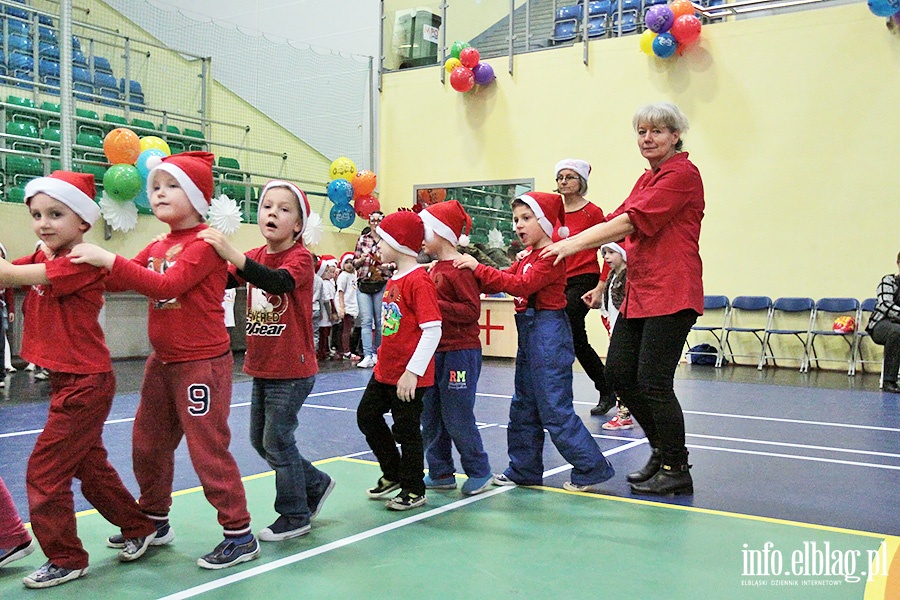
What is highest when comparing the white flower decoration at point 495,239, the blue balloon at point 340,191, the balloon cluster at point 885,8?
the balloon cluster at point 885,8

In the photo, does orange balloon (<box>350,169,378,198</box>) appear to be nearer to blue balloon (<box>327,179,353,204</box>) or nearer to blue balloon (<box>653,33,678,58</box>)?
blue balloon (<box>327,179,353,204</box>)

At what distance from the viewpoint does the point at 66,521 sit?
2.89m

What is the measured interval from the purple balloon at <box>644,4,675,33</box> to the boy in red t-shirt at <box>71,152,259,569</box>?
31.2 feet

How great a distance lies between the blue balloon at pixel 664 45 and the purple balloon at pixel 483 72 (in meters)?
2.70

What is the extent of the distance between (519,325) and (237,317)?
917cm

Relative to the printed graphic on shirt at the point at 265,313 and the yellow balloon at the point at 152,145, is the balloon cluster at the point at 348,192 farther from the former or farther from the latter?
the printed graphic on shirt at the point at 265,313

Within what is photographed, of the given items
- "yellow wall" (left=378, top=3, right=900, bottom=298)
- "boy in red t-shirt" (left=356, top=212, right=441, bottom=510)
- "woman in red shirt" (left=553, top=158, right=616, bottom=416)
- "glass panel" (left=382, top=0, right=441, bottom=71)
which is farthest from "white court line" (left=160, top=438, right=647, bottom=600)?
"glass panel" (left=382, top=0, right=441, bottom=71)

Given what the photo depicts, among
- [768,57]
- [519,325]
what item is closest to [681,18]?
[768,57]

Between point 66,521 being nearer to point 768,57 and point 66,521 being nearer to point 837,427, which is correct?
point 837,427

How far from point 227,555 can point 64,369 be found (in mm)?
862

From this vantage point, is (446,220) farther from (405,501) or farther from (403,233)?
(405,501)

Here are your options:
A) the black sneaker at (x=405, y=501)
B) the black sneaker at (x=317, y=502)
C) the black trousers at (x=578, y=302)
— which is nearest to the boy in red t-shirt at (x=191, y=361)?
the black sneaker at (x=317, y=502)

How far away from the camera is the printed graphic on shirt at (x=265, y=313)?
3359 millimetres

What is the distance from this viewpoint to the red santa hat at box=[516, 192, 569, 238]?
4.27 m
